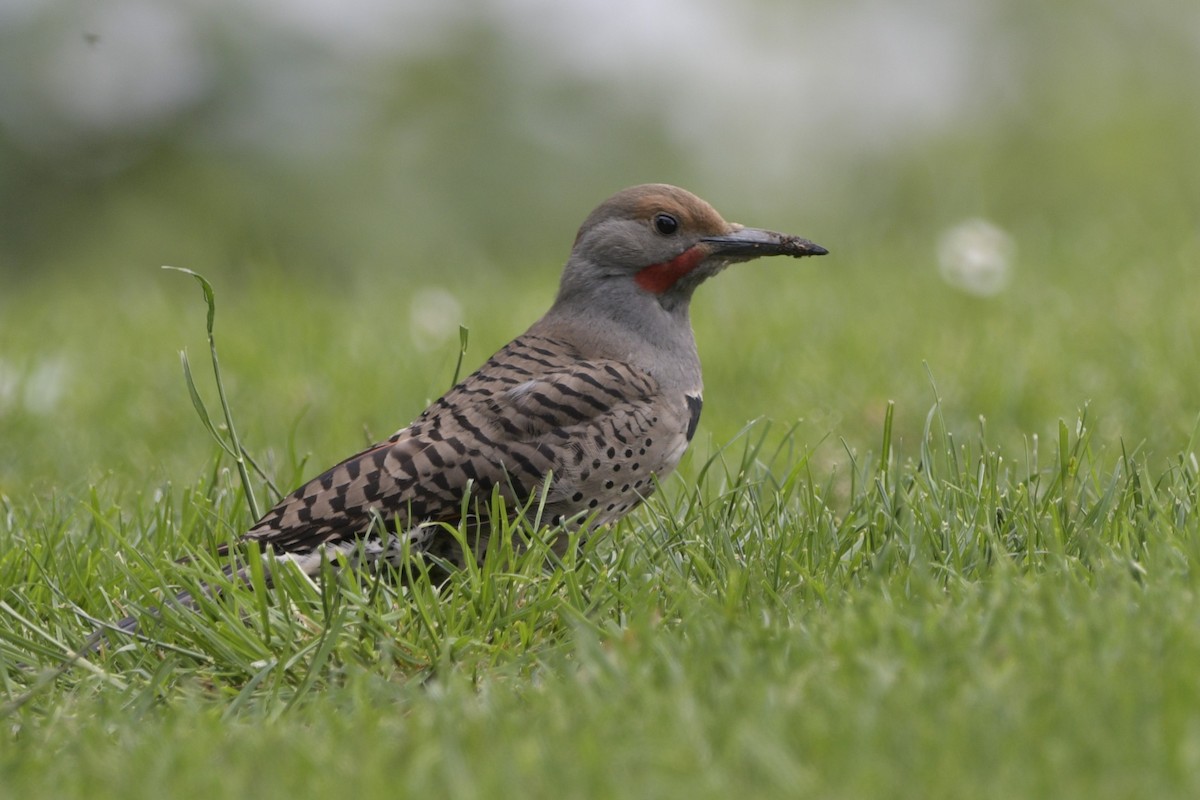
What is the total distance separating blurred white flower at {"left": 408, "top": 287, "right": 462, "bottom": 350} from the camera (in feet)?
23.3

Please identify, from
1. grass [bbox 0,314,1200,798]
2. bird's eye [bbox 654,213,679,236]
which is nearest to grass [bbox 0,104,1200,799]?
grass [bbox 0,314,1200,798]

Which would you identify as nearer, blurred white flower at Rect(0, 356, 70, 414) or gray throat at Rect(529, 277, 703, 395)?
gray throat at Rect(529, 277, 703, 395)

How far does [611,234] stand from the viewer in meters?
4.57

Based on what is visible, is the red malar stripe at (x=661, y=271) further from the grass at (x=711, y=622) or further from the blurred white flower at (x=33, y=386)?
the blurred white flower at (x=33, y=386)

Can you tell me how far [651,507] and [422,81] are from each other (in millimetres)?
9529

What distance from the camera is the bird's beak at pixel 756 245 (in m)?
4.44

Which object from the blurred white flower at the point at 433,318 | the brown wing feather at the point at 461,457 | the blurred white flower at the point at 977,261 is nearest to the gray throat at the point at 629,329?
the brown wing feather at the point at 461,457

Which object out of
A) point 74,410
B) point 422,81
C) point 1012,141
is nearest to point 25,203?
point 422,81

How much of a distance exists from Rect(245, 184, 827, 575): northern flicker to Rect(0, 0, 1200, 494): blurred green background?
1474 millimetres

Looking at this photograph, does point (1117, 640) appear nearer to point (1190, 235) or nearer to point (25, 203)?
point (1190, 235)

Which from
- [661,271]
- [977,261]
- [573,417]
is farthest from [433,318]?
[573,417]

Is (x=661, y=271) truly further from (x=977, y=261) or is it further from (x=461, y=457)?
(x=977, y=261)

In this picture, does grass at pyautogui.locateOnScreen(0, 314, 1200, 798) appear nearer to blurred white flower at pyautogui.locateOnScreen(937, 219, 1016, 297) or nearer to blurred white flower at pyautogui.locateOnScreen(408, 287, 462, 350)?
blurred white flower at pyautogui.locateOnScreen(408, 287, 462, 350)

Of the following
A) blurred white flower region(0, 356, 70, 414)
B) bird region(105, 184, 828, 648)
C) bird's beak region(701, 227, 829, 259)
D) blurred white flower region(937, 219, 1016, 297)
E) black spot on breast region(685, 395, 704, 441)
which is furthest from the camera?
blurred white flower region(937, 219, 1016, 297)
